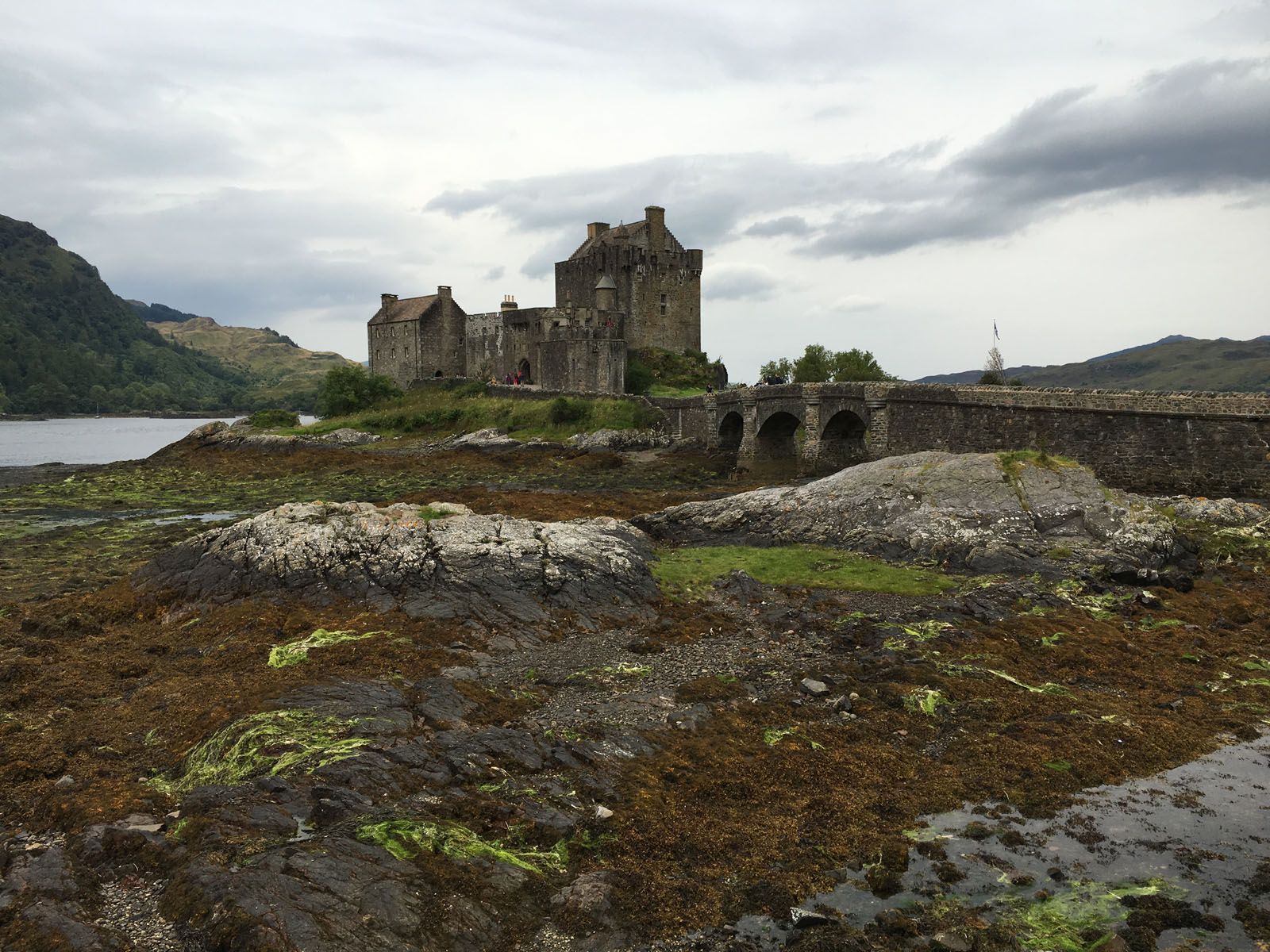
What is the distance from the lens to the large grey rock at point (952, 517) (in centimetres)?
2392

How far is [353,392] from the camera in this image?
81.9 m

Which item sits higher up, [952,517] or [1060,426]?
[1060,426]

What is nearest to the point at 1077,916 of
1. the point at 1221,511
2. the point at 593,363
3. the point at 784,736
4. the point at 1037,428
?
the point at 784,736

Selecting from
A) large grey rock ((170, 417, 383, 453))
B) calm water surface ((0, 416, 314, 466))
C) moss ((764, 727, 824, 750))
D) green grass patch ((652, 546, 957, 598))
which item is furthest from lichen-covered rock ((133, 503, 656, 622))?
calm water surface ((0, 416, 314, 466))

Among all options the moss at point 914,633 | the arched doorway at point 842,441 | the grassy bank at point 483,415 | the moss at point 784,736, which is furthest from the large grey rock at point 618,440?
the moss at point 784,736

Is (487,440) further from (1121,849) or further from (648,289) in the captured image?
(1121,849)

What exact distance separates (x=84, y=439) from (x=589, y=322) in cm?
8632

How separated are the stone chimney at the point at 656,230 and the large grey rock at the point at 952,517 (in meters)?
46.7

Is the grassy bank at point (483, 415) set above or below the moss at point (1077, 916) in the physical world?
above

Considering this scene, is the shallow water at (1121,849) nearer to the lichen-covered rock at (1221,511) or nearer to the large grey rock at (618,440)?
the lichen-covered rock at (1221,511)

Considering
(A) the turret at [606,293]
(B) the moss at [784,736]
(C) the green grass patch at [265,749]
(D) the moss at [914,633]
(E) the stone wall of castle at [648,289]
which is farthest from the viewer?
(E) the stone wall of castle at [648,289]

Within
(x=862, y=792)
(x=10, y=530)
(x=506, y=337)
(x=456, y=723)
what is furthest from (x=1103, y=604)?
(x=506, y=337)

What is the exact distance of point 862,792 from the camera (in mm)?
12016

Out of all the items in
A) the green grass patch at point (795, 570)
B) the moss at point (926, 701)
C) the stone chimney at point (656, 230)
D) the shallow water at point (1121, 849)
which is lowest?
the shallow water at point (1121, 849)
